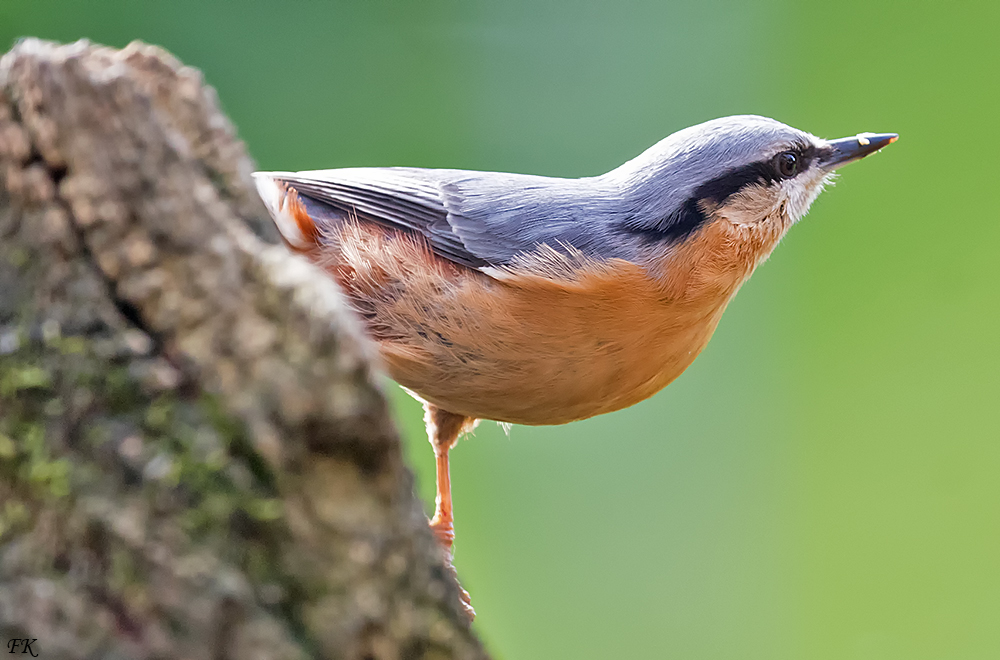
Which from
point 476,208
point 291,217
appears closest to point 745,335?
point 476,208

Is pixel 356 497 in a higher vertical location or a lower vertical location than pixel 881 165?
lower

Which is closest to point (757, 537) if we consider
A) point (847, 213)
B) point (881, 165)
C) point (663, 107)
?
A: point (847, 213)

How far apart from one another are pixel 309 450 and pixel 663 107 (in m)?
3.42

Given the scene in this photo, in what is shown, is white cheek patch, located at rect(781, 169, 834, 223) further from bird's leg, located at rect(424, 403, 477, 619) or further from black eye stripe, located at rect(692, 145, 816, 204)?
bird's leg, located at rect(424, 403, 477, 619)

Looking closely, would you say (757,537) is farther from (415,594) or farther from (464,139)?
(415,594)

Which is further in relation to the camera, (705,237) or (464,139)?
(464,139)

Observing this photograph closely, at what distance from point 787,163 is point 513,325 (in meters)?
0.77

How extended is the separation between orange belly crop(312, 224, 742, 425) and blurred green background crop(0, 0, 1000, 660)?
5.85ft

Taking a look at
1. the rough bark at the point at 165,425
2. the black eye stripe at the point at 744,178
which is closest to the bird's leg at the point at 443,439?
the black eye stripe at the point at 744,178

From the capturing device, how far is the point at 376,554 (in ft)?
2.66

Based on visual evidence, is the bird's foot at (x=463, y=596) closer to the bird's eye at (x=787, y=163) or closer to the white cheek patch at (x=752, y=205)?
the white cheek patch at (x=752, y=205)

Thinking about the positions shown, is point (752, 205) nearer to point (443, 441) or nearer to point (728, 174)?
point (728, 174)

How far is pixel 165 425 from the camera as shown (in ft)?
2.56

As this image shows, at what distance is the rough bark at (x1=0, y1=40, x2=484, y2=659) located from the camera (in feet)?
2.44
